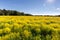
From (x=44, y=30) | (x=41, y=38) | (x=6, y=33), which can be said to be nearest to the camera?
(x=41, y=38)

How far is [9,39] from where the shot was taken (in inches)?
363

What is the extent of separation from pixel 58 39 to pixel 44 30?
2258 mm

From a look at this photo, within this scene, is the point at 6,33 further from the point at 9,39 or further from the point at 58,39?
the point at 58,39

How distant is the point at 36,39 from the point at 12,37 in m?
1.30

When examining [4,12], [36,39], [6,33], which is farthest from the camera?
[4,12]

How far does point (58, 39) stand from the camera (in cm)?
937

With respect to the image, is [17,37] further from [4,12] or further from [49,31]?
[4,12]

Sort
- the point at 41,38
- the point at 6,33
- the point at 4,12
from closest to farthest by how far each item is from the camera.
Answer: the point at 41,38 → the point at 6,33 → the point at 4,12

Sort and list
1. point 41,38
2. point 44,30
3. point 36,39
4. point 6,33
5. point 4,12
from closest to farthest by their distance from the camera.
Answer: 1. point 36,39
2. point 41,38
3. point 6,33
4. point 44,30
5. point 4,12

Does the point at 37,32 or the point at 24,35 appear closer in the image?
the point at 24,35

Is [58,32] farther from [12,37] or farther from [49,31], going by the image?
[12,37]


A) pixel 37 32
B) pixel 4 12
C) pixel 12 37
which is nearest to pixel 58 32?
pixel 37 32

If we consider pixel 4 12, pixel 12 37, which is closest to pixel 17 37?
pixel 12 37

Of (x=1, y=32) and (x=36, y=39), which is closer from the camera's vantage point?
(x=36, y=39)
